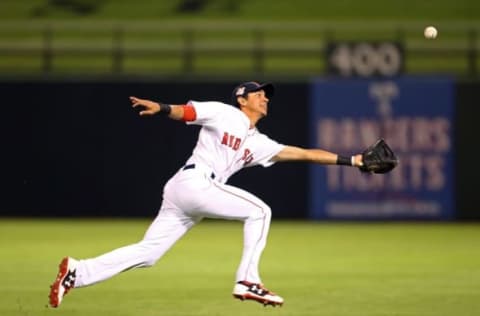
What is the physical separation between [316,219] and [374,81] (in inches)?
97.7

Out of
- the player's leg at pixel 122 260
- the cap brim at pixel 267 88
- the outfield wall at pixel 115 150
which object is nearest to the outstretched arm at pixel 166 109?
the player's leg at pixel 122 260

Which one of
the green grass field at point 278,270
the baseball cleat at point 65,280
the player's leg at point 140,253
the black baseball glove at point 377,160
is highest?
the black baseball glove at point 377,160

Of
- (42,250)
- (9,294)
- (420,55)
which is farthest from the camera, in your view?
(420,55)

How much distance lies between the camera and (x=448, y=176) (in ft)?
59.3

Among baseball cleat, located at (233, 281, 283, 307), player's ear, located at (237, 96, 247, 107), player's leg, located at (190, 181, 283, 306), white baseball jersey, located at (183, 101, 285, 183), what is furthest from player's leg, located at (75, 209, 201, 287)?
player's ear, located at (237, 96, 247, 107)

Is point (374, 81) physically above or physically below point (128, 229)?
above

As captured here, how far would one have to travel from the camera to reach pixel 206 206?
833 centimetres

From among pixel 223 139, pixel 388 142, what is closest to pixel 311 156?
pixel 223 139

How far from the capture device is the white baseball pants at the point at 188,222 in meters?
8.25

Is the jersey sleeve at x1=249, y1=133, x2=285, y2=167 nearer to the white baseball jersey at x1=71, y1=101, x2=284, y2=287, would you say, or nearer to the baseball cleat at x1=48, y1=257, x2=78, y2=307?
the white baseball jersey at x1=71, y1=101, x2=284, y2=287

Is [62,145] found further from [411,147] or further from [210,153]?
[210,153]

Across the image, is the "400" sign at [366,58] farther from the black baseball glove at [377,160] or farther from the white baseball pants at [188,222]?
the white baseball pants at [188,222]

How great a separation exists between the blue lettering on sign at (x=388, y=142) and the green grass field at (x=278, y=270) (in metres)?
0.39

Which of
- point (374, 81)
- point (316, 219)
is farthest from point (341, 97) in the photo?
point (316, 219)
